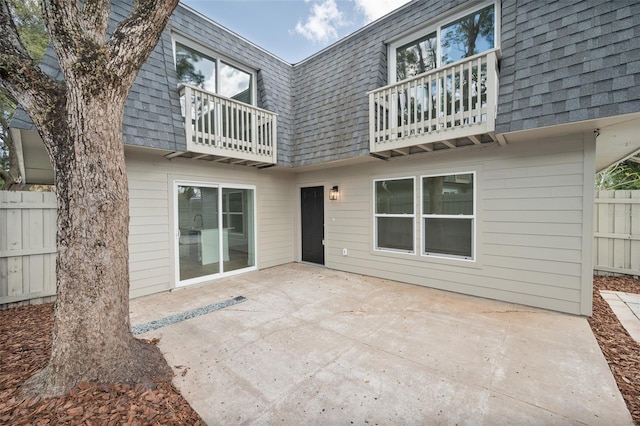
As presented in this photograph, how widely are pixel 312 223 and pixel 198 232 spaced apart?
2.68 meters

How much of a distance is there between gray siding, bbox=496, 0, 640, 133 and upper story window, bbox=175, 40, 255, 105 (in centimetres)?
478

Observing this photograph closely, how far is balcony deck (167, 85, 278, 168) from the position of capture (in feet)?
14.7

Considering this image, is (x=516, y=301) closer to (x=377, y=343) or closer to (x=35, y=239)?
(x=377, y=343)

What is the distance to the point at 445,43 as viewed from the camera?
465 cm

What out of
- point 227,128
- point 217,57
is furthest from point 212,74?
point 227,128

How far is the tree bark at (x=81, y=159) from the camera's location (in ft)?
6.38

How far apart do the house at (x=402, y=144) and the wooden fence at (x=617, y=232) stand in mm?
854

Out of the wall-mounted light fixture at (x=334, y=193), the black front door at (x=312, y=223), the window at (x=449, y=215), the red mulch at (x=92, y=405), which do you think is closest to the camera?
the red mulch at (x=92, y=405)

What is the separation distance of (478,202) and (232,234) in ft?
15.4

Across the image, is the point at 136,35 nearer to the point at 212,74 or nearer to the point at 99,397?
the point at 99,397

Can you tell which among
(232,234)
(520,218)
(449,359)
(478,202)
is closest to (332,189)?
(232,234)

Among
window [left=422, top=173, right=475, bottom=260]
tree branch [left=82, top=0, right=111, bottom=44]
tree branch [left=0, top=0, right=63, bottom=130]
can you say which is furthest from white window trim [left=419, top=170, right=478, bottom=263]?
tree branch [left=0, top=0, right=63, bottom=130]

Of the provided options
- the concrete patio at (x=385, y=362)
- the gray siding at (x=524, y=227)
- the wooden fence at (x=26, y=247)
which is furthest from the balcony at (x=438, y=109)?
the wooden fence at (x=26, y=247)

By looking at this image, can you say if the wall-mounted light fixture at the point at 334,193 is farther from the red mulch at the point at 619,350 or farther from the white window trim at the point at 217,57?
the red mulch at the point at 619,350
